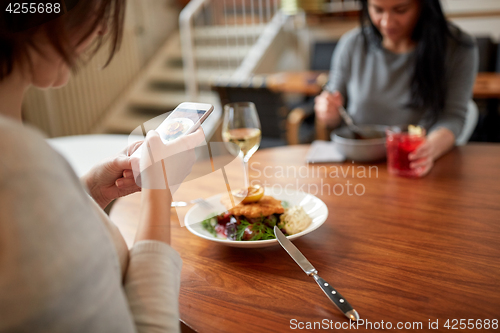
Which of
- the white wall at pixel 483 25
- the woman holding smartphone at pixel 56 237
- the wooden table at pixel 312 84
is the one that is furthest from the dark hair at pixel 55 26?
the white wall at pixel 483 25

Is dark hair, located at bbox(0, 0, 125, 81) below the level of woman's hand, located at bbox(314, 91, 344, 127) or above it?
above

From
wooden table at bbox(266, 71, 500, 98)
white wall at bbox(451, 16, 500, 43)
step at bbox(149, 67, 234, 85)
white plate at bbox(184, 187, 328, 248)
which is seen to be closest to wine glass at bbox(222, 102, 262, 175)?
white plate at bbox(184, 187, 328, 248)

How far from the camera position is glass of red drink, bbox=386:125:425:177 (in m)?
1.15

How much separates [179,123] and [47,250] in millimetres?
351

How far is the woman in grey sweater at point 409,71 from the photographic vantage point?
1.51 metres

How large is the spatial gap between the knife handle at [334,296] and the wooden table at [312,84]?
6.85ft

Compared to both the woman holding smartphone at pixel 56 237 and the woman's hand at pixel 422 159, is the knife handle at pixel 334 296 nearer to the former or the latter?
the woman holding smartphone at pixel 56 237

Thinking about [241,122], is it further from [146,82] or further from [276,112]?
[146,82]

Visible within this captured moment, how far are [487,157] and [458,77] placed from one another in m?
0.42

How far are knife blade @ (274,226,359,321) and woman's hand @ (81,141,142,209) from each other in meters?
0.30

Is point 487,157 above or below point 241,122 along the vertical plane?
below

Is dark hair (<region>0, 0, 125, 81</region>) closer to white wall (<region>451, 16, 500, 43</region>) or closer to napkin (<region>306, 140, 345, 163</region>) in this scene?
napkin (<region>306, 140, 345, 163</region>)

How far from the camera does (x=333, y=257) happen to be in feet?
2.46

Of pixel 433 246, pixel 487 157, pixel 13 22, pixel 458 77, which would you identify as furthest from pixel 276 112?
pixel 13 22
